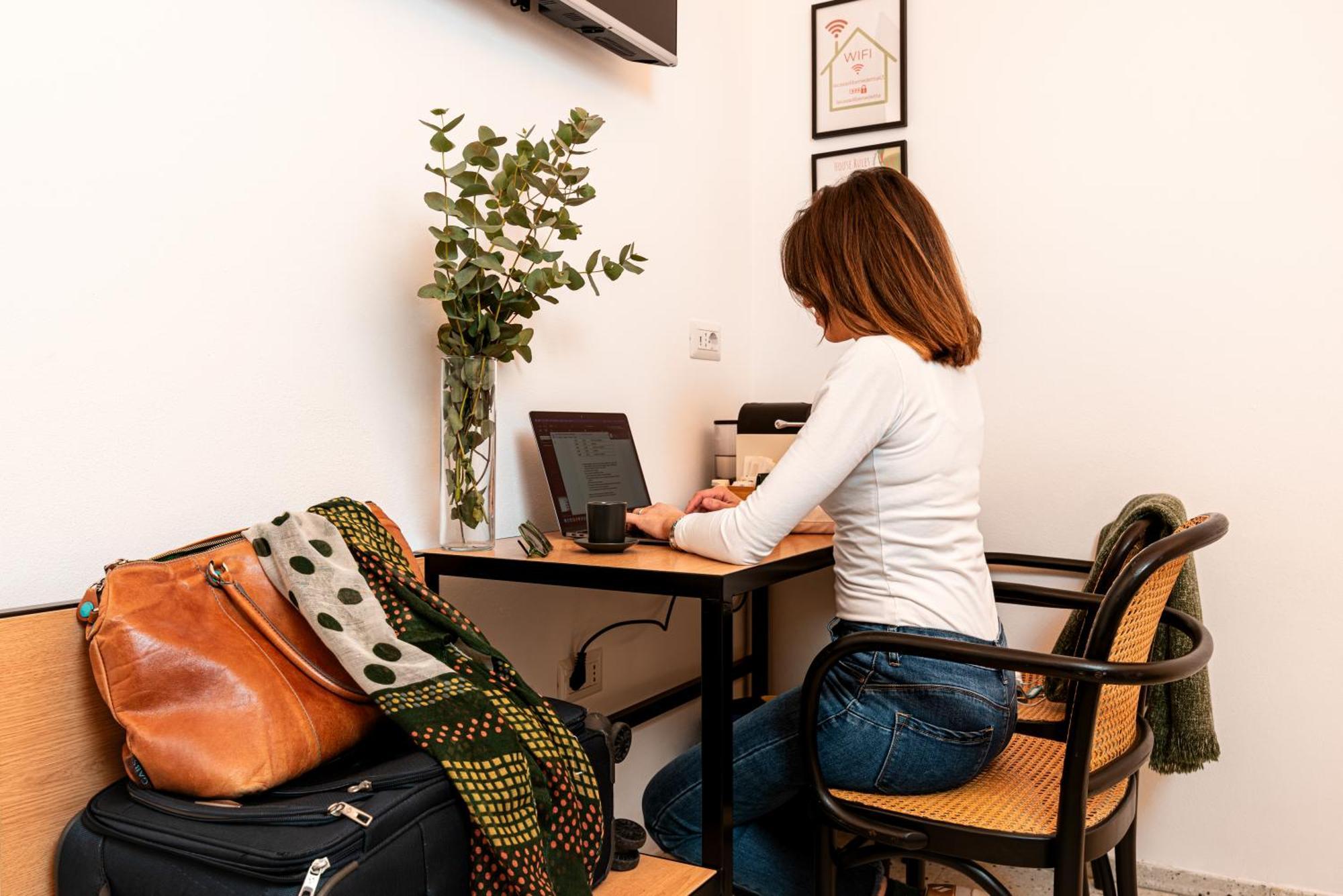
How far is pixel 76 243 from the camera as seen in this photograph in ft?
3.74

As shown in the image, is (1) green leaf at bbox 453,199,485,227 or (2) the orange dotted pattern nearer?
(2) the orange dotted pattern

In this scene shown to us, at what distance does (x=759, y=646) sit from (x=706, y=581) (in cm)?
130

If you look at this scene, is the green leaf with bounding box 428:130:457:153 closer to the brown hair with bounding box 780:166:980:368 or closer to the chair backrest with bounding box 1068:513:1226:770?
the brown hair with bounding box 780:166:980:368

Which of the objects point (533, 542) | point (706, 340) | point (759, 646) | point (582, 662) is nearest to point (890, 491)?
point (533, 542)

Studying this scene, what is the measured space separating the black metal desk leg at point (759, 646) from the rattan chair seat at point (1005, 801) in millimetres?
1149

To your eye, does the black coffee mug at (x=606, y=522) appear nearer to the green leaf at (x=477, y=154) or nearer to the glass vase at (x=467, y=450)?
the glass vase at (x=467, y=450)

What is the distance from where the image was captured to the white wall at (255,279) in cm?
111

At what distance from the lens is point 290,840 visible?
873 millimetres

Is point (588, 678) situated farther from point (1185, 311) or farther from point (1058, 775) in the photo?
point (1185, 311)

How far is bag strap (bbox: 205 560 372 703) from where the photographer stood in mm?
1040

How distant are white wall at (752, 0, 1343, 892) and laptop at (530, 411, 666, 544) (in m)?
0.90

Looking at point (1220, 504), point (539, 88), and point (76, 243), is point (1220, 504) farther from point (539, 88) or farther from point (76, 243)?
point (76, 243)

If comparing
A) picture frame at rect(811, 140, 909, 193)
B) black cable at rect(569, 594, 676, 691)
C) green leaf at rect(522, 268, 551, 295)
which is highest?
picture frame at rect(811, 140, 909, 193)

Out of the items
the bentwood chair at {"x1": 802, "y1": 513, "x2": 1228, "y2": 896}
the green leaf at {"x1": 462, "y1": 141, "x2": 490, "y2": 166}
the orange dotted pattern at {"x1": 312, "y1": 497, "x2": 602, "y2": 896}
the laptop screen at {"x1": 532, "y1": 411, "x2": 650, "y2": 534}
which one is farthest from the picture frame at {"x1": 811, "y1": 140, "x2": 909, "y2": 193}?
the orange dotted pattern at {"x1": 312, "y1": 497, "x2": 602, "y2": 896}
